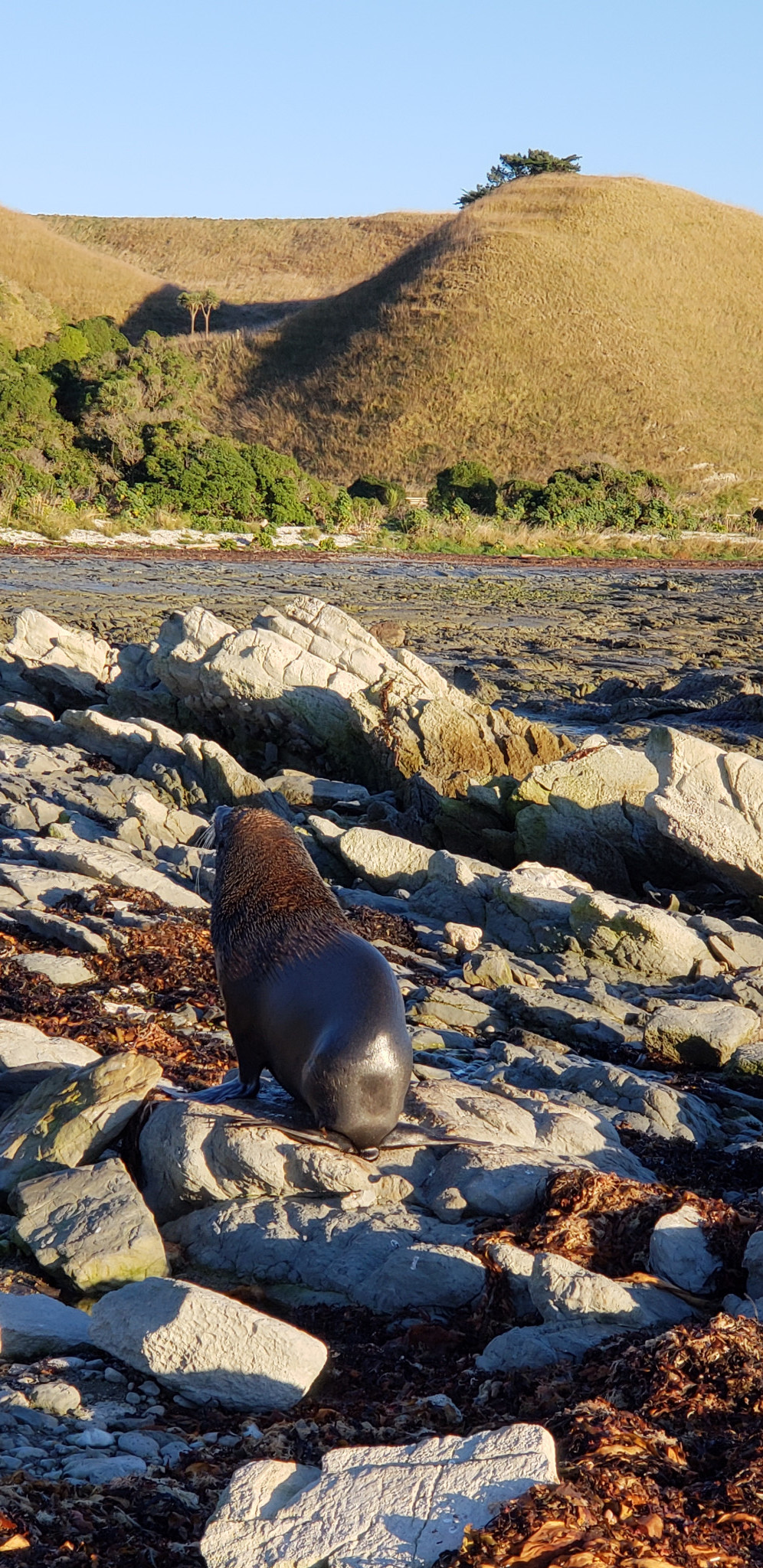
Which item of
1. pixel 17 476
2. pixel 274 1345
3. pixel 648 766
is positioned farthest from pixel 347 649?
pixel 17 476

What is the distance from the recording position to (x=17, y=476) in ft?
131

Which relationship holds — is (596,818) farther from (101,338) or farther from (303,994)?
(101,338)

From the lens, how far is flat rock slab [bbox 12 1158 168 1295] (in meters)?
4.35

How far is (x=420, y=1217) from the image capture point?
15.7ft

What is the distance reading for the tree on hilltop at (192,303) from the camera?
7143 cm

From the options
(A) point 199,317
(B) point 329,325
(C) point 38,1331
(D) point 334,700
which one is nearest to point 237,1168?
(C) point 38,1331

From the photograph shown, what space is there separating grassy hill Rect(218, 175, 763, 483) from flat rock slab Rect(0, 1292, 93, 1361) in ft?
195

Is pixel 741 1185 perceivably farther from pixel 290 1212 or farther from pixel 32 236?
pixel 32 236

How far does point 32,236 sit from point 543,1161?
7547 centimetres

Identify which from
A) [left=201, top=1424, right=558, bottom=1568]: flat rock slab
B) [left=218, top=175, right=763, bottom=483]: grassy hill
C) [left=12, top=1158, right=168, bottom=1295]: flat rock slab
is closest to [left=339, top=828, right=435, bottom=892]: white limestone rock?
[left=12, top=1158, right=168, bottom=1295]: flat rock slab

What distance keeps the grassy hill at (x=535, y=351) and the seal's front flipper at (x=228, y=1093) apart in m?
57.7

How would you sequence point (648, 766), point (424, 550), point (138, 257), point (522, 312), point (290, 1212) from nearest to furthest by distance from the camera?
1. point (290, 1212)
2. point (648, 766)
3. point (424, 550)
4. point (522, 312)
5. point (138, 257)

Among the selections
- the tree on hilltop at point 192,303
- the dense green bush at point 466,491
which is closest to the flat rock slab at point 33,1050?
the dense green bush at point 466,491

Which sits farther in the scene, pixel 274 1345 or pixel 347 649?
pixel 347 649
